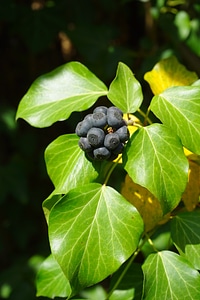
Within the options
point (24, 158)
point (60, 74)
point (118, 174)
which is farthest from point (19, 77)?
point (60, 74)

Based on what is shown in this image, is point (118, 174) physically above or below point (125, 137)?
below

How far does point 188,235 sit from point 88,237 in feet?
0.67

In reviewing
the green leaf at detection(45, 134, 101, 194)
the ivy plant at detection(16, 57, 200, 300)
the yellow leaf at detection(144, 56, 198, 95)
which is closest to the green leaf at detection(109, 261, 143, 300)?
the ivy plant at detection(16, 57, 200, 300)

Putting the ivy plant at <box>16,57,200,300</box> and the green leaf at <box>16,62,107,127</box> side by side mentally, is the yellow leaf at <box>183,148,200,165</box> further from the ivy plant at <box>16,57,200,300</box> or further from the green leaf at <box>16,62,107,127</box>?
the green leaf at <box>16,62,107,127</box>

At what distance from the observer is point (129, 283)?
122 centimetres

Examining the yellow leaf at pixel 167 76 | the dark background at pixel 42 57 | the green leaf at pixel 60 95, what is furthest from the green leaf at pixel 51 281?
the dark background at pixel 42 57

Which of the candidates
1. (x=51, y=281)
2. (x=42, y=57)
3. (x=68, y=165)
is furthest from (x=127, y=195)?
(x=42, y=57)

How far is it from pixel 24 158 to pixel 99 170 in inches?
61.0

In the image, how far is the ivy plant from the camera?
3.31 feet

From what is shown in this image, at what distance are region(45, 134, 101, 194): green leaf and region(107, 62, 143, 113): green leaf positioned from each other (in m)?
0.11

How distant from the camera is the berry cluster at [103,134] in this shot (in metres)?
1.02

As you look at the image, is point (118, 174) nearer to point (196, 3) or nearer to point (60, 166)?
point (196, 3)

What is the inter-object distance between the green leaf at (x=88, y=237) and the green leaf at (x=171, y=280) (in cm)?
9

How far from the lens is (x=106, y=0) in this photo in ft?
7.70
